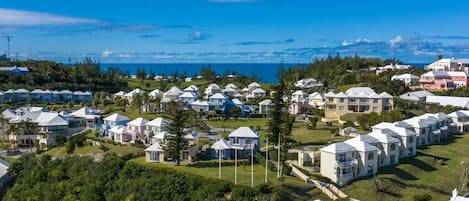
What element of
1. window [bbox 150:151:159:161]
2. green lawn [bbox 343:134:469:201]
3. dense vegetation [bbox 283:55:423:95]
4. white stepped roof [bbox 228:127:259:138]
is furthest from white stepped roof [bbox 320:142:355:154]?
dense vegetation [bbox 283:55:423:95]

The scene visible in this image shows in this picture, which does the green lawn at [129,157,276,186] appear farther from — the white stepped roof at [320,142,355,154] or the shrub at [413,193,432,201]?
the shrub at [413,193,432,201]

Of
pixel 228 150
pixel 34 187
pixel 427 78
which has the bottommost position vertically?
pixel 34 187

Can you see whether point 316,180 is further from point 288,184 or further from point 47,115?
point 47,115

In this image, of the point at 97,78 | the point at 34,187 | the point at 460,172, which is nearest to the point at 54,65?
the point at 97,78

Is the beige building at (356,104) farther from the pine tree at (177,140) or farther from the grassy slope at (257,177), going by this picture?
the pine tree at (177,140)

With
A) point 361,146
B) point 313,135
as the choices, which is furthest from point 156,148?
point 313,135
